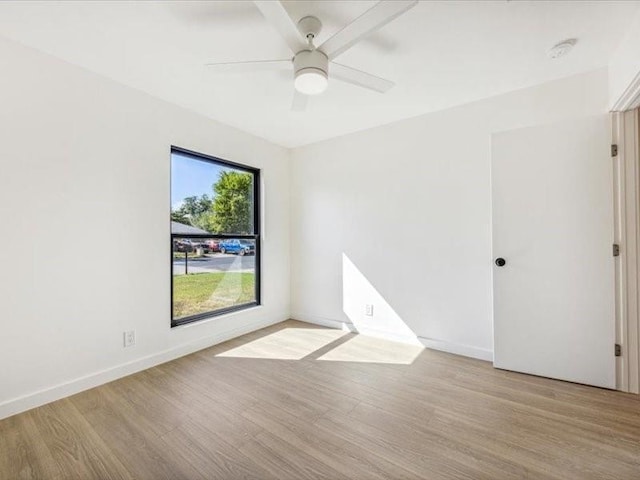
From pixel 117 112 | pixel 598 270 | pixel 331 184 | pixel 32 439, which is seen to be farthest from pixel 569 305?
pixel 117 112

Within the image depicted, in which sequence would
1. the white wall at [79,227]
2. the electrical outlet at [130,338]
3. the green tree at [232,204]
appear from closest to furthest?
1. the white wall at [79,227]
2. the electrical outlet at [130,338]
3. the green tree at [232,204]

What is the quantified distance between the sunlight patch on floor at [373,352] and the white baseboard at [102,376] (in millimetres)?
1216

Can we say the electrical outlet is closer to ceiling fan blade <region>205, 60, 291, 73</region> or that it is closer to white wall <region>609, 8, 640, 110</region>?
ceiling fan blade <region>205, 60, 291, 73</region>

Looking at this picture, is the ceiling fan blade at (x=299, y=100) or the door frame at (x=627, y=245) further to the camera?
the door frame at (x=627, y=245)

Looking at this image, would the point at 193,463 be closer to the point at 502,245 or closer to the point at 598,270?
the point at 502,245

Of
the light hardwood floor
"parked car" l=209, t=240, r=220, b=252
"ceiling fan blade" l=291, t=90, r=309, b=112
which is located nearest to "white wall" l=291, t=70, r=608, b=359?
the light hardwood floor

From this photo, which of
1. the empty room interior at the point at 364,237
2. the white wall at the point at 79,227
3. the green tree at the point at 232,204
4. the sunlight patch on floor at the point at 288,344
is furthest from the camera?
the green tree at the point at 232,204

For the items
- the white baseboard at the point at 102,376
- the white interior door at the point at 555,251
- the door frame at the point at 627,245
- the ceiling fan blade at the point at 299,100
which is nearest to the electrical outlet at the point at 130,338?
the white baseboard at the point at 102,376

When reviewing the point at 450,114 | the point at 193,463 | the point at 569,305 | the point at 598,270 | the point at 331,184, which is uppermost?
the point at 450,114

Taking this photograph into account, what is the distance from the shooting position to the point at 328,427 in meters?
1.78

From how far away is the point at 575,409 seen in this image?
1.93 meters

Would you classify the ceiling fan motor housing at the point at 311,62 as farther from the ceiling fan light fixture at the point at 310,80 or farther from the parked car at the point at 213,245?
the parked car at the point at 213,245

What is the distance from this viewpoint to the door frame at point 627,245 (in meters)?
2.10

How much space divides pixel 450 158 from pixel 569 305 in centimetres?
158
